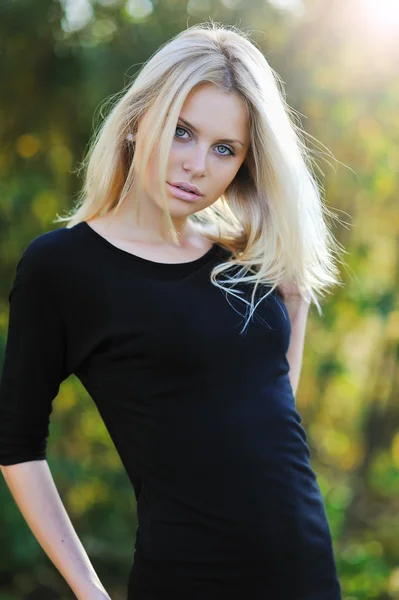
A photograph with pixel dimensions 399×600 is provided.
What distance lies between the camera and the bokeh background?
329 cm

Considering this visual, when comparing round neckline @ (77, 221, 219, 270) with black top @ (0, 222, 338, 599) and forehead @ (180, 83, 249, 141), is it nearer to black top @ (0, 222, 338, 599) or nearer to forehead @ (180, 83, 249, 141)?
black top @ (0, 222, 338, 599)

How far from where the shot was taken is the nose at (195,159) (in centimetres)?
160

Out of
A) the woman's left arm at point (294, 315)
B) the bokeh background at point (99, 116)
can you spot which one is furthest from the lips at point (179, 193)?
the bokeh background at point (99, 116)

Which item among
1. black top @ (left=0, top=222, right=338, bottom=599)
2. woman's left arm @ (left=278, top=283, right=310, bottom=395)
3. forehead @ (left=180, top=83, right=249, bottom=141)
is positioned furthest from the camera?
woman's left arm @ (left=278, top=283, right=310, bottom=395)

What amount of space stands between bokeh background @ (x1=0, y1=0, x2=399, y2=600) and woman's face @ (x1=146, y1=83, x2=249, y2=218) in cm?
124

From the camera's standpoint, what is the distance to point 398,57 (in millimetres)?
3711

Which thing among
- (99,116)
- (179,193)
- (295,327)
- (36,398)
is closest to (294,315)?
(295,327)

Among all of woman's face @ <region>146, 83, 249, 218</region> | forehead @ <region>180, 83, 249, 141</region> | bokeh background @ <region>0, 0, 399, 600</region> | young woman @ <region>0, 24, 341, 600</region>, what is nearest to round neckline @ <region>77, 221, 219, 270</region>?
young woman @ <region>0, 24, 341, 600</region>

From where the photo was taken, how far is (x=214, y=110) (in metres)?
1.62

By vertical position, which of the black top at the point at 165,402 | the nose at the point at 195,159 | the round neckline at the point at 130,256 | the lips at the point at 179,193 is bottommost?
the black top at the point at 165,402

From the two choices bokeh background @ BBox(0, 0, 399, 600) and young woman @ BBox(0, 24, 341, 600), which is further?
bokeh background @ BBox(0, 0, 399, 600)

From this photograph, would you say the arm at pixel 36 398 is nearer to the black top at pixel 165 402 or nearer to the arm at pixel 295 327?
the black top at pixel 165 402

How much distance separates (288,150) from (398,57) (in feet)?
7.03

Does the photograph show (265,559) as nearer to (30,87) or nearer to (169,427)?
(169,427)
